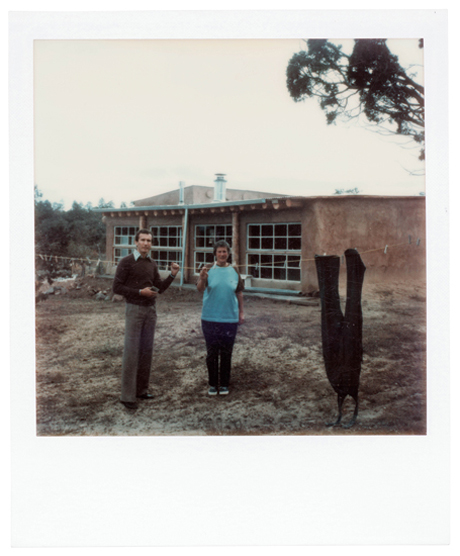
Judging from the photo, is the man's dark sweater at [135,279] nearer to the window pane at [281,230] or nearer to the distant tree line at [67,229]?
the distant tree line at [67,229]

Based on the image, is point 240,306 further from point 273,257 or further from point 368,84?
point 368,84

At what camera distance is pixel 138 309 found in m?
3.02

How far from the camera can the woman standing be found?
2992mm

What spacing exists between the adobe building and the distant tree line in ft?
0.35

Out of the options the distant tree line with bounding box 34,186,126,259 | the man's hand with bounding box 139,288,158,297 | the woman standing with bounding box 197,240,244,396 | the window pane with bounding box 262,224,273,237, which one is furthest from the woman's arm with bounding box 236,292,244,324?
the distant tree line with bounding box 34,186,126,259

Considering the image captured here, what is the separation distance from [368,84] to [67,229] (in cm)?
270

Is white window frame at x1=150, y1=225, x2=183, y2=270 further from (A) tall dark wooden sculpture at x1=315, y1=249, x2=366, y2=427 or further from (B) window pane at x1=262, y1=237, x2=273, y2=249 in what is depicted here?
(A) tall dark wooden sculpture at x1=315, y1=249, x2=366, y2=427

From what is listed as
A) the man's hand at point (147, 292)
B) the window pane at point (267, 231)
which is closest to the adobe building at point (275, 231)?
the window pane at point (267, 231)

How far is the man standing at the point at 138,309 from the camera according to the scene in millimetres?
2975
